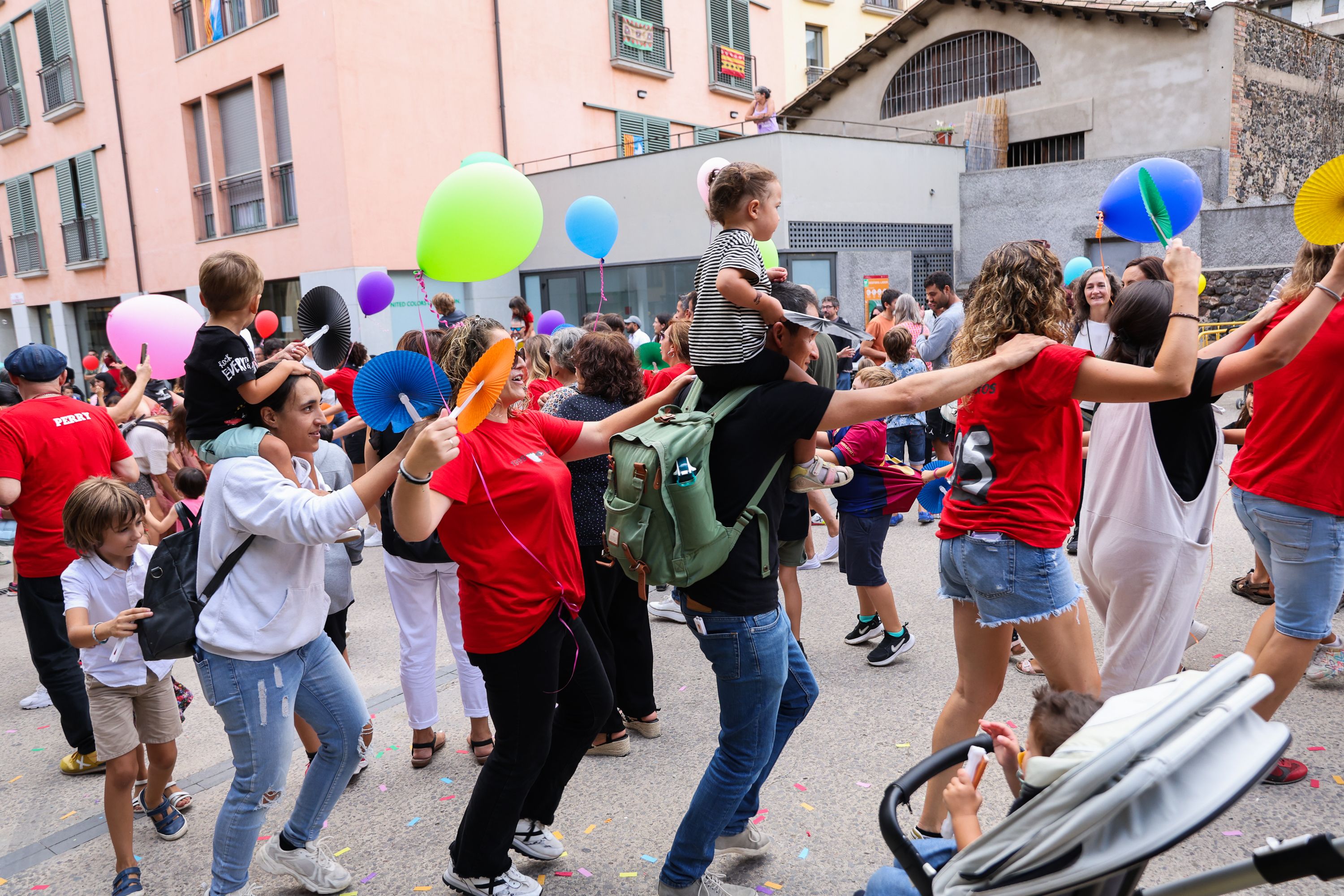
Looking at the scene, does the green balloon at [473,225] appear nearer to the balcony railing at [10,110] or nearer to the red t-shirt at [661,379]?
the red t-shirt at [661,379]

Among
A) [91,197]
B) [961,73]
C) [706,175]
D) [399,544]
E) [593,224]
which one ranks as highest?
[961,73]

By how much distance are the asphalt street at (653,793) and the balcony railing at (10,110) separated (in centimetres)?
2321

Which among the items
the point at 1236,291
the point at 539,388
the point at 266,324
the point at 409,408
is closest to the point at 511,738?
the point at 409,408

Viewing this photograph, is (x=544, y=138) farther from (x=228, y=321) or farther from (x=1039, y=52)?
(x=228, y=321)

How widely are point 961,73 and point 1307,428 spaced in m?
18.5

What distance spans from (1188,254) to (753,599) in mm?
1509

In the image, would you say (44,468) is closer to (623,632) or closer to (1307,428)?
(623,632)

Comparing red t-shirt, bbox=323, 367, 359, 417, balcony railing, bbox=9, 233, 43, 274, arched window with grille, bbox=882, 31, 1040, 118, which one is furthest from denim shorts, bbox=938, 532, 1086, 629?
balcony railing, bbox=9, 233, 43, 274

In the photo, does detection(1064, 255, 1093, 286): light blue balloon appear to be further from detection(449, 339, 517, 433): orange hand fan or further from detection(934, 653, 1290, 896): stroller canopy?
detection(934, 653, 1290, 896): stroller canopy

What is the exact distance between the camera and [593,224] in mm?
6074

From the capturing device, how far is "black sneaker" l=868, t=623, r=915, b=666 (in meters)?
4.58

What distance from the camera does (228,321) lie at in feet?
9.64

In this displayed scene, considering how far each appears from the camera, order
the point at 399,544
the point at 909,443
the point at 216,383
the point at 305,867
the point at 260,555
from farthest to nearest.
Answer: the point at 909,443
the point at 399,544
the point at 305,867
the point at 216,383
the point at 260,555

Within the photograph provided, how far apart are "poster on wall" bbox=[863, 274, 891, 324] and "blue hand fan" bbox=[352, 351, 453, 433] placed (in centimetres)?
1286
